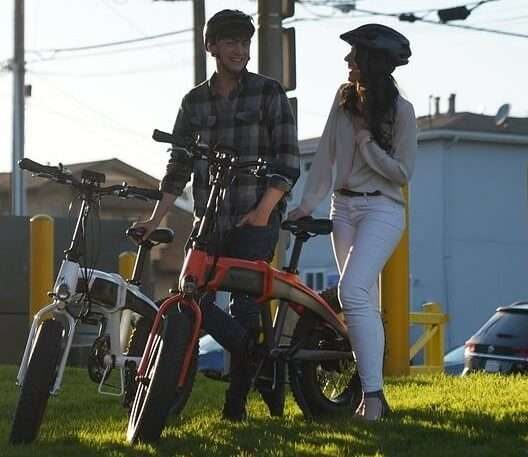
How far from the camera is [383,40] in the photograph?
289 inches

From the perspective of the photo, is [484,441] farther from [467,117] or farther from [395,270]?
[467,117]

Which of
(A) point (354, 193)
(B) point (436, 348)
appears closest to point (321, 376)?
(A) point (354, 193)

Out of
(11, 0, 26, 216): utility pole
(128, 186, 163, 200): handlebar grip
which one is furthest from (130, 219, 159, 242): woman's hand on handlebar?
(11, 0, 26, 216): utility pole

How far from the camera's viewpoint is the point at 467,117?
52625 mm

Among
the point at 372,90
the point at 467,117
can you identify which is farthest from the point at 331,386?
the point at 467,117

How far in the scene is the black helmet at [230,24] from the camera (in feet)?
24.5

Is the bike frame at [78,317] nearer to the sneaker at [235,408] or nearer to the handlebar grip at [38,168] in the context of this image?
the handlebar grip at [38,168]

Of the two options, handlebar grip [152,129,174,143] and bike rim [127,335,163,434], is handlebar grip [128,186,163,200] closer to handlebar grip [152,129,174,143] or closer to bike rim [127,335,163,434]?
handlebar grip [152,129,174,143]

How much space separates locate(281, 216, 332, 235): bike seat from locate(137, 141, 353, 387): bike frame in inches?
7.7

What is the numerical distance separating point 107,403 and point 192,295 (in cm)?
270

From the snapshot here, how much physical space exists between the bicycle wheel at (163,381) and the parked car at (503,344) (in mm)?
11758

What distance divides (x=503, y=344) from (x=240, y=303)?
11224 mm

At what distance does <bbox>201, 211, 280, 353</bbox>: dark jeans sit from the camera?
736 centimetres

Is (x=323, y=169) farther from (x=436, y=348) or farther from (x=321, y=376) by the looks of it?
(x=436, y=348)
